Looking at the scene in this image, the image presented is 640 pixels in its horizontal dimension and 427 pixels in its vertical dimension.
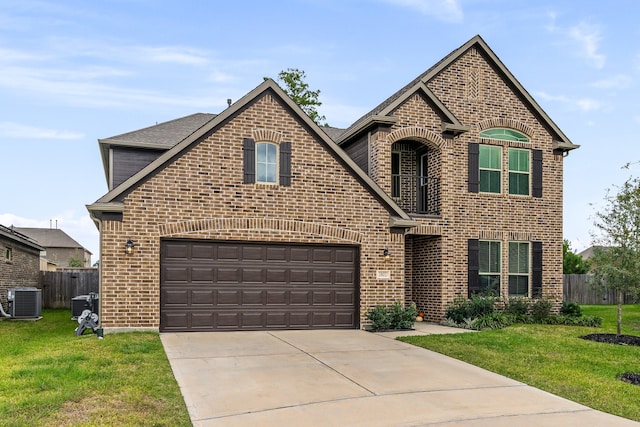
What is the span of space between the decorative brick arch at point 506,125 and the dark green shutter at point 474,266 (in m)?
3.59

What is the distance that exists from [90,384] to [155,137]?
1025cm

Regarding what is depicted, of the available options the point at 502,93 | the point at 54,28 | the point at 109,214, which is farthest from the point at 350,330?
the point at 54,28

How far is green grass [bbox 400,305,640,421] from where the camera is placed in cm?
761

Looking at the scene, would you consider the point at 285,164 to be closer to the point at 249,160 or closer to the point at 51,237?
the point at 249,160

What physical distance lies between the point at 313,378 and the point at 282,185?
616 cm

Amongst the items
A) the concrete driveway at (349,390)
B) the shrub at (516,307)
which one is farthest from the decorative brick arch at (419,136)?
the concrete driveway at (349,390)

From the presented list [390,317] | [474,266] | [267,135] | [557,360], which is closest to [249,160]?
[267,135]

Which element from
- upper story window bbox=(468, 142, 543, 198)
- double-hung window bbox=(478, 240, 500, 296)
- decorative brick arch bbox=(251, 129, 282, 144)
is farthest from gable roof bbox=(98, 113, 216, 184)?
Answer: double-hung window bbox=(478, 240, 500, 296)

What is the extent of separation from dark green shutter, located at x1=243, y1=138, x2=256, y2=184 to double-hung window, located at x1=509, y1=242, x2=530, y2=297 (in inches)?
344

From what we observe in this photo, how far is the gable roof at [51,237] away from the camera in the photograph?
62.8 m

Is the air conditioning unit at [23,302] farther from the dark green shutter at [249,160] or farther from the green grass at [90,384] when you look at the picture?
the dark green shutter at [249,160]

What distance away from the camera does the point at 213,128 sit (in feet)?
42.0

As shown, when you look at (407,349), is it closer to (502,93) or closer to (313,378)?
(313,378)

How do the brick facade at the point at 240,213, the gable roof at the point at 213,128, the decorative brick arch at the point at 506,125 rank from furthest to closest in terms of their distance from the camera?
1. the decorative brick arch at the point at 506,125
2. the brick facade at the point at 240,213
3. the gable roof at the point at 213,128
